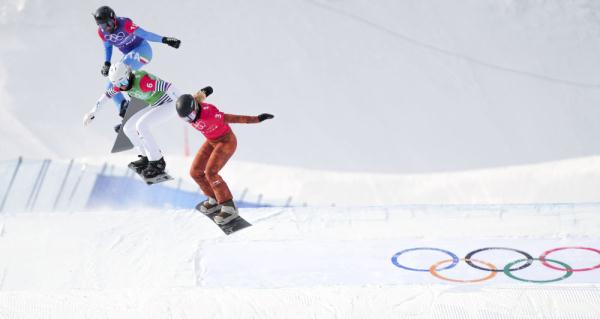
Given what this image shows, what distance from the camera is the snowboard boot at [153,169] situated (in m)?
8.62

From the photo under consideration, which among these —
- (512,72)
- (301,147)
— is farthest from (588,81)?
(301,147)

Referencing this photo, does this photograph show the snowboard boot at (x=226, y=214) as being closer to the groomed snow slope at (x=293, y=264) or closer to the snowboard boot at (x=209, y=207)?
the snowboard boot at (x=209, y=207)

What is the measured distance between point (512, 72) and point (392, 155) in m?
2.63

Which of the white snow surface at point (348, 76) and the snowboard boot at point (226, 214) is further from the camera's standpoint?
the white snow surface at point (348, 76)

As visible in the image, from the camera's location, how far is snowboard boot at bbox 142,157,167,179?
28.3 feet

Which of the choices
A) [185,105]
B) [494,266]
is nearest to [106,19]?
[185,105]

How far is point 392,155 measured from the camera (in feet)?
46.3

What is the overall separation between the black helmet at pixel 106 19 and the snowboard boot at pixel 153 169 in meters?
1.29

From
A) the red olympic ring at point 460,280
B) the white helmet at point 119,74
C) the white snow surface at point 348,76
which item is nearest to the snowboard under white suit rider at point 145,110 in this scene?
the white helmet at point 119,74

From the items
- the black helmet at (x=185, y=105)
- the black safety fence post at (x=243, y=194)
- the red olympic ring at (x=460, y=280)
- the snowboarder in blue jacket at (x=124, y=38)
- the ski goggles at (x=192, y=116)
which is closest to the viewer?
the black helmet at (x=185, y=105)

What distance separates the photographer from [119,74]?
8219mm

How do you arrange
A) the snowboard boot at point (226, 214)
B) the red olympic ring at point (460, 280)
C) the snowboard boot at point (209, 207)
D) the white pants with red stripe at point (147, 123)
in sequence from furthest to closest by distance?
the red olympic ring at point (460, 280) → the snowboard boot at point (209, 207) → the snowboard boot at point (226, 214) → the white pants with red stripe at point (147, 123)

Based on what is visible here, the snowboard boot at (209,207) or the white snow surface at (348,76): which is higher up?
the white snow surface at (348,76)

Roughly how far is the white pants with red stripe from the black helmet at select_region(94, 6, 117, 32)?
2.59ft
